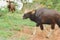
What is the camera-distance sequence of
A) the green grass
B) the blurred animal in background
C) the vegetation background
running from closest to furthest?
the green grass → the vegetation background → the blurred animal in background

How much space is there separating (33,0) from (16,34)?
12369 mm

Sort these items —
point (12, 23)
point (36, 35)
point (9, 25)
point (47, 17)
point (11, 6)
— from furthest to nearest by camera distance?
point (11, 6) < point (12, 23) < point (9, 25) < point (36, 35) < point (47, 17)

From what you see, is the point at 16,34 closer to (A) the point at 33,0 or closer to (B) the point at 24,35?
(B) the point at 24,35

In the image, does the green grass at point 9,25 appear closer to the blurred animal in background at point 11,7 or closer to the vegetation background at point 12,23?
the vegetation background at point 12,23

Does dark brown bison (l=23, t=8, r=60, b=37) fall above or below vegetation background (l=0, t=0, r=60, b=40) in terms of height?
above

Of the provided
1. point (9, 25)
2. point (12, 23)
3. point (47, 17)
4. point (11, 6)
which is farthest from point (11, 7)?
point (47, 17)

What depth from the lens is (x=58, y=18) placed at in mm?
11172

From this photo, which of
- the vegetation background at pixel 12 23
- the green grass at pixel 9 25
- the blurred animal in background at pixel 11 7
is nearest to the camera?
the green grass at pixel 9 25

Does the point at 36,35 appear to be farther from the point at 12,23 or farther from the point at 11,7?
the point at 11,7

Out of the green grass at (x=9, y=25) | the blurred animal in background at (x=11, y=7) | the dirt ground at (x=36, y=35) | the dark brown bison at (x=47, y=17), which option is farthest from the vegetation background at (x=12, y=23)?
the blurred animal in background at (x=11, y=7)

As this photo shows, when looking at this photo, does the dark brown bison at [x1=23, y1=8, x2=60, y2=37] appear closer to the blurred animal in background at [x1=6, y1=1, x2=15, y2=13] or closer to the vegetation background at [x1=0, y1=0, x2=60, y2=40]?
the vegetation background at [x1=0, y1=0, x2=60, y2=40]

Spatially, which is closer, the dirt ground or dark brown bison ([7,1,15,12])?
the dirt ground

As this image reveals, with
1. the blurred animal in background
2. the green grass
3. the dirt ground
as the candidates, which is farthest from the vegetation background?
the blurred animal in background

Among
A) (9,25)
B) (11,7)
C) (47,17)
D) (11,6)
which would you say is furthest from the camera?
(11,6)
